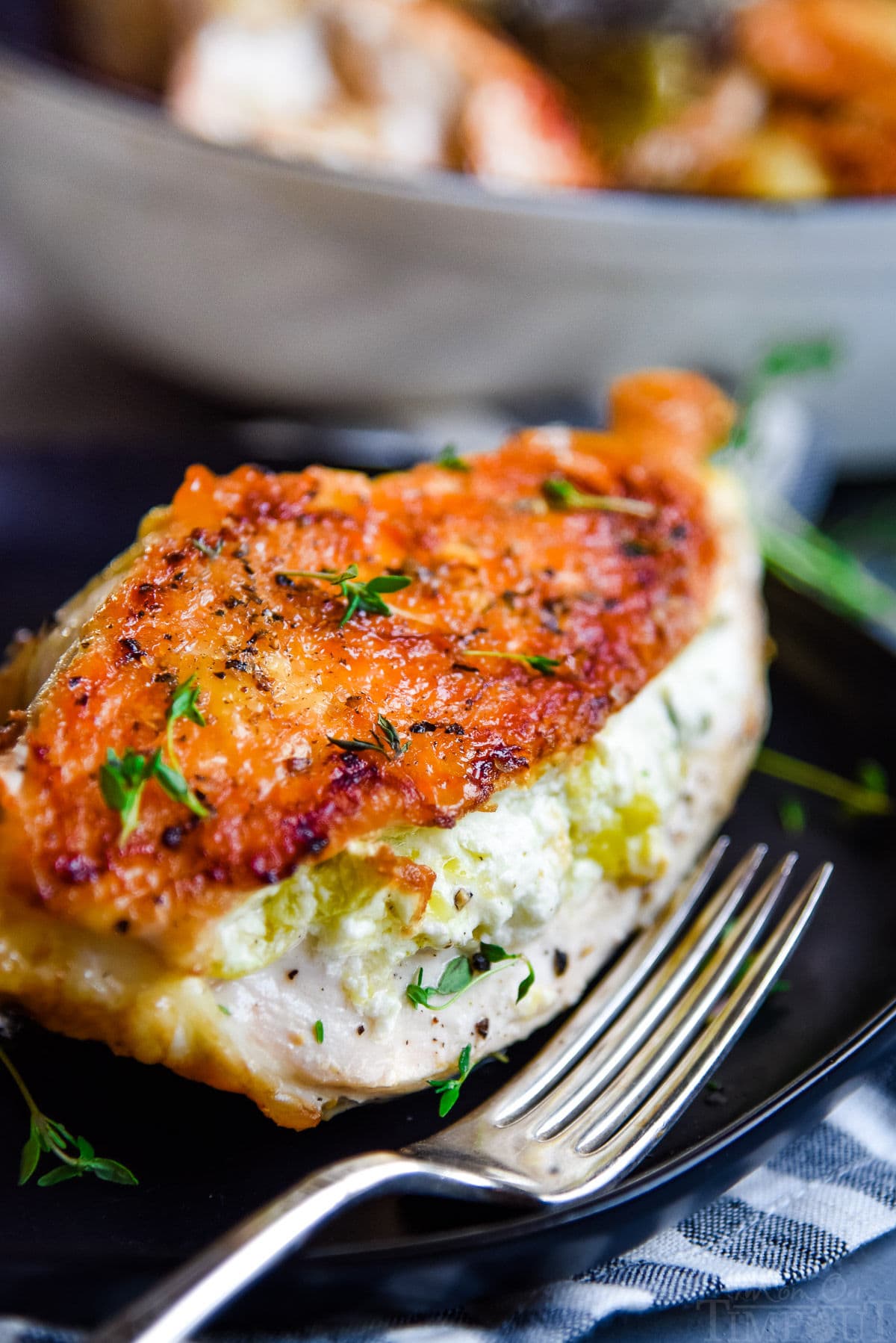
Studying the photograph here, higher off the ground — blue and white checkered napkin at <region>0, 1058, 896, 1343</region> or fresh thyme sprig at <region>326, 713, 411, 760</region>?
fresh thyme sprig at <region>326, 713, 411, 760</region>

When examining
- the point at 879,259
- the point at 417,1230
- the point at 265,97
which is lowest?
the point at 417,1230

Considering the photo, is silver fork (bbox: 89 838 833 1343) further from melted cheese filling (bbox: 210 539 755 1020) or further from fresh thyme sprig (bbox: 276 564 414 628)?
fresh thyme sprig (bbox: 276 564 414 628)

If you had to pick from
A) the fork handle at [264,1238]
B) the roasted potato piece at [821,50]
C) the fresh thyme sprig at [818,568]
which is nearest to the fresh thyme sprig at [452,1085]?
the fork handle at [264,1238]

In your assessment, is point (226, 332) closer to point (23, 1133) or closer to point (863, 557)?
point (863, 557)

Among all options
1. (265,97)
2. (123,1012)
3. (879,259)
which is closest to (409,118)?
(265,97)

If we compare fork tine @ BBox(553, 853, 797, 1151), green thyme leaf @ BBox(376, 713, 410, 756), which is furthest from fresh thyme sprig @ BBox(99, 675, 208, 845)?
fork tine @ BBox(553, 853, 797, 1151)

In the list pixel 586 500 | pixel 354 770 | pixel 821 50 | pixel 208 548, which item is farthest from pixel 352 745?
pixel 821 50

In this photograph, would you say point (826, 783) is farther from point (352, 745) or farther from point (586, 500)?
point (352, 745)

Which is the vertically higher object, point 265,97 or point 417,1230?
point 265,97
